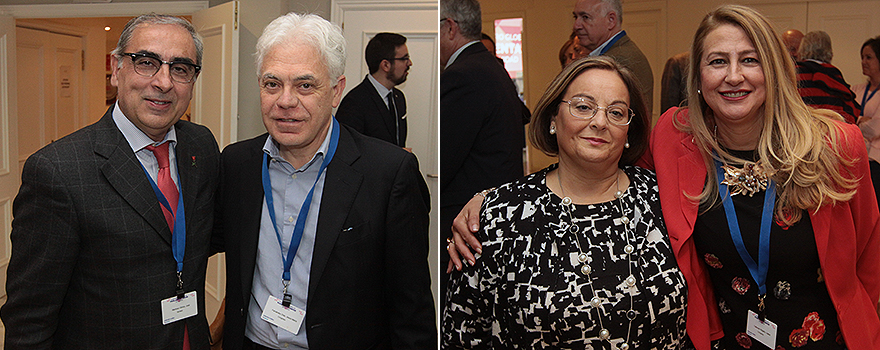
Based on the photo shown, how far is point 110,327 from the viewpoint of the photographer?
1.56 meters

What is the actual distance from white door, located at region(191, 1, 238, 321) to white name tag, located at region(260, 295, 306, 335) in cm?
213

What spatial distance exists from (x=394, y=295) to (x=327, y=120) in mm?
579

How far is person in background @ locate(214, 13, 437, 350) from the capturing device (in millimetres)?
1629

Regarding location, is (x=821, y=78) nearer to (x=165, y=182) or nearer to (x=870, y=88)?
(x=870, y=88)

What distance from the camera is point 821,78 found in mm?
2369

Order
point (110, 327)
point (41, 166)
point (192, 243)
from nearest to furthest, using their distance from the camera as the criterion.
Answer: point (41, 166), point (110, 327), point (192, 243)

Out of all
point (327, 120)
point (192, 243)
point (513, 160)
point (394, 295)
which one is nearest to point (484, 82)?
point (513, 160)

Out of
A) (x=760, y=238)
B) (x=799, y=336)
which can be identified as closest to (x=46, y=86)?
(x=760, y=238)

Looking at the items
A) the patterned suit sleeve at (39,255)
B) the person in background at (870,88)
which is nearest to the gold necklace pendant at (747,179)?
the person in background at (870,88)

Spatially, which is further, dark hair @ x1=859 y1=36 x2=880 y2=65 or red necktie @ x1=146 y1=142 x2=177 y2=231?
dark hair @ x1=859 y1=36 x2=880 y2=65

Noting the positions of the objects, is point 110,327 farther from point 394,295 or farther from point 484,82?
point 484,82

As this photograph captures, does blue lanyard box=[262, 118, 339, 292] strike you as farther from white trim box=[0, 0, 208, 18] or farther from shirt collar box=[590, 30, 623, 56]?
white trim box=[0, 0, 208, 18]

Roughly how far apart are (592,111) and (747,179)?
1.59 feet

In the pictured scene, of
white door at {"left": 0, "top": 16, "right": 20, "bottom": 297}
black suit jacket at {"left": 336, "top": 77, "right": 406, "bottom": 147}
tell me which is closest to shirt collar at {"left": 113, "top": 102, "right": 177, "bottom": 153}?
black suit jacket at {"left": 336, "top": 77, "right": 406, "bottom": 147}
